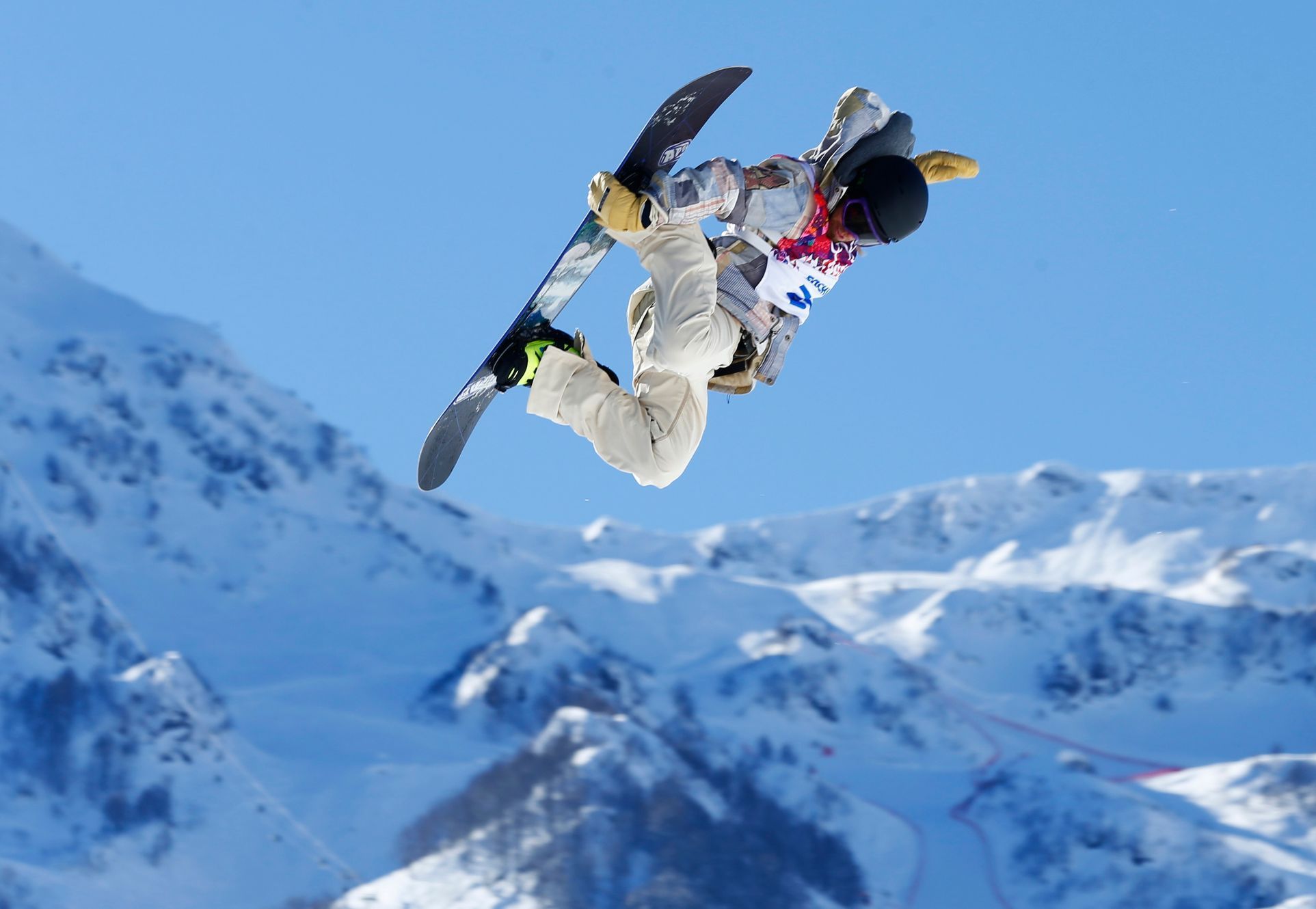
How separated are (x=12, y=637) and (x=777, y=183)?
4024 inches

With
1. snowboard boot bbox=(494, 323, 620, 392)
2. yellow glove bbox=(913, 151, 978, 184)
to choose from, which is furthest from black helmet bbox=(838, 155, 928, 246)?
snowboard boot bbox=(494, 323, 620, 392)

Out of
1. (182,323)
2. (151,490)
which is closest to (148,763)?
(151,490)

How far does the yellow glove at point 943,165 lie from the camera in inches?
355

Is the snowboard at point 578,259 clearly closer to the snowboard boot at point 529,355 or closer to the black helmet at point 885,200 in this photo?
the snowboard boot at point 529,355

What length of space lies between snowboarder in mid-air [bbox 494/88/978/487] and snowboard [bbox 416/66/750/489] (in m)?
0.22

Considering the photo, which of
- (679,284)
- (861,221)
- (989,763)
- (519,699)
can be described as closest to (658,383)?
(679,284)

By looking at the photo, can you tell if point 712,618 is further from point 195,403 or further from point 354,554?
point 195,403

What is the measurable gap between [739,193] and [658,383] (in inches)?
45.8

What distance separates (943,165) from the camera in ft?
29.6

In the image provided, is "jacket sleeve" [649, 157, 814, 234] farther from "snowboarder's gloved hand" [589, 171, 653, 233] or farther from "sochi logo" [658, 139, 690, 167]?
"sochi logo" [658, 139, 690, 167]

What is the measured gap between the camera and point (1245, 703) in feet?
436

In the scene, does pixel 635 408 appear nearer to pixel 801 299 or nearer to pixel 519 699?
pixel 801 299

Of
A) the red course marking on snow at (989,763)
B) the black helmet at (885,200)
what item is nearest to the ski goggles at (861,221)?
the black helmet at (885,200)

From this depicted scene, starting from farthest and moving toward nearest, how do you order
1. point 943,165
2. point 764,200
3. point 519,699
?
point 519,699, point 943,165, point 764,200
